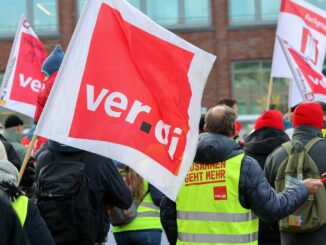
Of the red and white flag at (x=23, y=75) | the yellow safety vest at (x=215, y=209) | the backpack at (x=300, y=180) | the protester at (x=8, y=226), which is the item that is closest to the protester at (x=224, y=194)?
the yellow safety vest at (x=215, y=209)

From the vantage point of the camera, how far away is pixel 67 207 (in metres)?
4.66

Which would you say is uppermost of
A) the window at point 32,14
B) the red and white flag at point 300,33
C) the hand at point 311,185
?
the window at point 32,14

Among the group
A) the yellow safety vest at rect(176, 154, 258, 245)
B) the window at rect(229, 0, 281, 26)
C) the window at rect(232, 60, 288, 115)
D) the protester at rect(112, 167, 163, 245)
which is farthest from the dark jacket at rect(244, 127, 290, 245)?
the window at rect(229, 0, 281, 26)

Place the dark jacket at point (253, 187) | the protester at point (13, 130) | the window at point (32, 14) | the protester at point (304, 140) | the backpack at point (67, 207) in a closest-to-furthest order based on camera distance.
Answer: the dark jacket at point (253, 187), the backpack at point (67, 207), the protester at point (304, 140), the protester at point (13, 130), the window at point (32, 14)

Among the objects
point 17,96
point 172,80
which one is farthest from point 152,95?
point 17,96

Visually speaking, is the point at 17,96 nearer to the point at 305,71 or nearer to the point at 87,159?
the point at 305,71

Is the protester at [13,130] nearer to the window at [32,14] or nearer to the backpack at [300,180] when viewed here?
the backpack at [300,180]

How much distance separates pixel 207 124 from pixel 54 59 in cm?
185

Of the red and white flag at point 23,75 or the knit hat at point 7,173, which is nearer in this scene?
the knit hat at point 7,173

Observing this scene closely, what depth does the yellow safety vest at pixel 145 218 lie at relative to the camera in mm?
6383

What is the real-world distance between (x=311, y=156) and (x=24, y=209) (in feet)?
9.15

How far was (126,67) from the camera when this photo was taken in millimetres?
4371

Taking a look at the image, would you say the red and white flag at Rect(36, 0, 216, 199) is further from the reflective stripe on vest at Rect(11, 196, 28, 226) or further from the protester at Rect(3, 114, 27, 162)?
the protester at Rect(3, 114, 27, 162)

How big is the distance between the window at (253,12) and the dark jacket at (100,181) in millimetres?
21512
